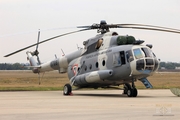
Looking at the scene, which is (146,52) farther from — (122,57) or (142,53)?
(122,57)

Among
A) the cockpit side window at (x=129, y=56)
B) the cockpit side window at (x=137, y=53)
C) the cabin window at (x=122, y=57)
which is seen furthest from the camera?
the cabin window at (x=122, y=57)

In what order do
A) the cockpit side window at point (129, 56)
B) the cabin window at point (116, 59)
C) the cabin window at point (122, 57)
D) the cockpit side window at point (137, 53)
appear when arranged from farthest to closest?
the cabin window at point (116, 59) < the cabin window at point (122, 57) < the cockpit side window at point (129, 56) < the cockpit side window at point (137, 53)

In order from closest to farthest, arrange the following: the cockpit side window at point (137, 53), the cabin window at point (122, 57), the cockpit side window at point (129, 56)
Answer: the cockpit side window at point (137, 53), the cockpit side window at point (129, 56), the cabin window at point (122, 57)

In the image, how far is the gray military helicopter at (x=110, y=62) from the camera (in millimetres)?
18969

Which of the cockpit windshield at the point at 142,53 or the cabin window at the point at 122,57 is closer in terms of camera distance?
the cockpit windshield at the point at 142,53

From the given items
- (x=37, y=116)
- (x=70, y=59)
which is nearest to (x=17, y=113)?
(x=37, y=116)

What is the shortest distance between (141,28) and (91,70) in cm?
444

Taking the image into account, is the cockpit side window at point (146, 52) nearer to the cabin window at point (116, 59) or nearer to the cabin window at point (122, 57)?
the cabin window at point (122, 57)

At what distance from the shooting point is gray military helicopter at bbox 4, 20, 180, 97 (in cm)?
1897

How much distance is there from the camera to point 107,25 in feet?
70.2

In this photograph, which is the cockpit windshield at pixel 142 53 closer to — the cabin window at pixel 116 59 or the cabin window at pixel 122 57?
the cabin window at pixel 122 57

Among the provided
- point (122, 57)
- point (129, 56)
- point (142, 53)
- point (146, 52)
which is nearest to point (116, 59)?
point (122, 57)

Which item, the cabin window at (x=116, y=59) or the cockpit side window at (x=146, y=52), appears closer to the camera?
the cockpit side window at (x=146, y=52)

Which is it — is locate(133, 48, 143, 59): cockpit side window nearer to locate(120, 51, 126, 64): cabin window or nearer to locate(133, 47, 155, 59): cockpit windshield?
locate(133, 47, 155, 59): cockpit windshield
